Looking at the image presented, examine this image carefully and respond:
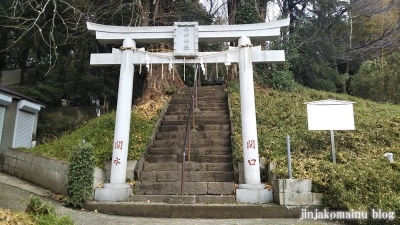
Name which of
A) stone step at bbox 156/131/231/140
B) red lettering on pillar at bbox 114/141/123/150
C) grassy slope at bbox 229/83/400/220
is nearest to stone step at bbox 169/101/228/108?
grassy slope at bbox 229/83/400/220

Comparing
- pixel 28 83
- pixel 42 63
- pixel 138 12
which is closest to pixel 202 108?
pixel 138 12

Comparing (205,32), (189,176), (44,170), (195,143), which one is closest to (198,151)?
(195,143)

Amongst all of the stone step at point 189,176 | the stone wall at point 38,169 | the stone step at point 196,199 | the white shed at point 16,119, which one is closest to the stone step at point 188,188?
the stone step at point 196,199

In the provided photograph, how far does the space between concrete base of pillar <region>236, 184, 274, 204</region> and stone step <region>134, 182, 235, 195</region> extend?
1.19 feet

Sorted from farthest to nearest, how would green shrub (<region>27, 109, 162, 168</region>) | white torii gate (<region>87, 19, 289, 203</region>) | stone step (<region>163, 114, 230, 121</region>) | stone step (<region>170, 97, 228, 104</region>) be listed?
stone step (<region>170, 97, 228, 104</region>) < stone step (<region>163, 114, 230, 121</region>) < green shrub (<region>27, 109, 162, 168</region>) < white torii gate (<region>87, 19, 289, 203</region>)

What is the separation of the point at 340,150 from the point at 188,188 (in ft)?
11.3

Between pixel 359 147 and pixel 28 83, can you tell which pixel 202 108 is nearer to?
pixel 359 147

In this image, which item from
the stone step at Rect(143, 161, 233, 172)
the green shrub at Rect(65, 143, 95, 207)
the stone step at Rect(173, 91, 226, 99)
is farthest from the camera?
the stone step at Rect(173, 91, 226, 99)

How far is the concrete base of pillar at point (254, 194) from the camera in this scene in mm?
5875

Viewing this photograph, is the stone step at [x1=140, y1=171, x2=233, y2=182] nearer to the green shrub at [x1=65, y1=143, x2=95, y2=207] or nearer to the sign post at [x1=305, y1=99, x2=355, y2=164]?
the green shrub at [x1=65, y1=143, x2=95, y2=207]

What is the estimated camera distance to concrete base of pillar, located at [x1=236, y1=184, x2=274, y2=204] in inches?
231

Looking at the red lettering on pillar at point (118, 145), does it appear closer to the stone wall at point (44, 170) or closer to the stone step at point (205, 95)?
the stone wall at point (44, 170)

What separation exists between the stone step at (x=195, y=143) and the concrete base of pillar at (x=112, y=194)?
86.7 inches

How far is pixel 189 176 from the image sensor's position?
688 centimetres
